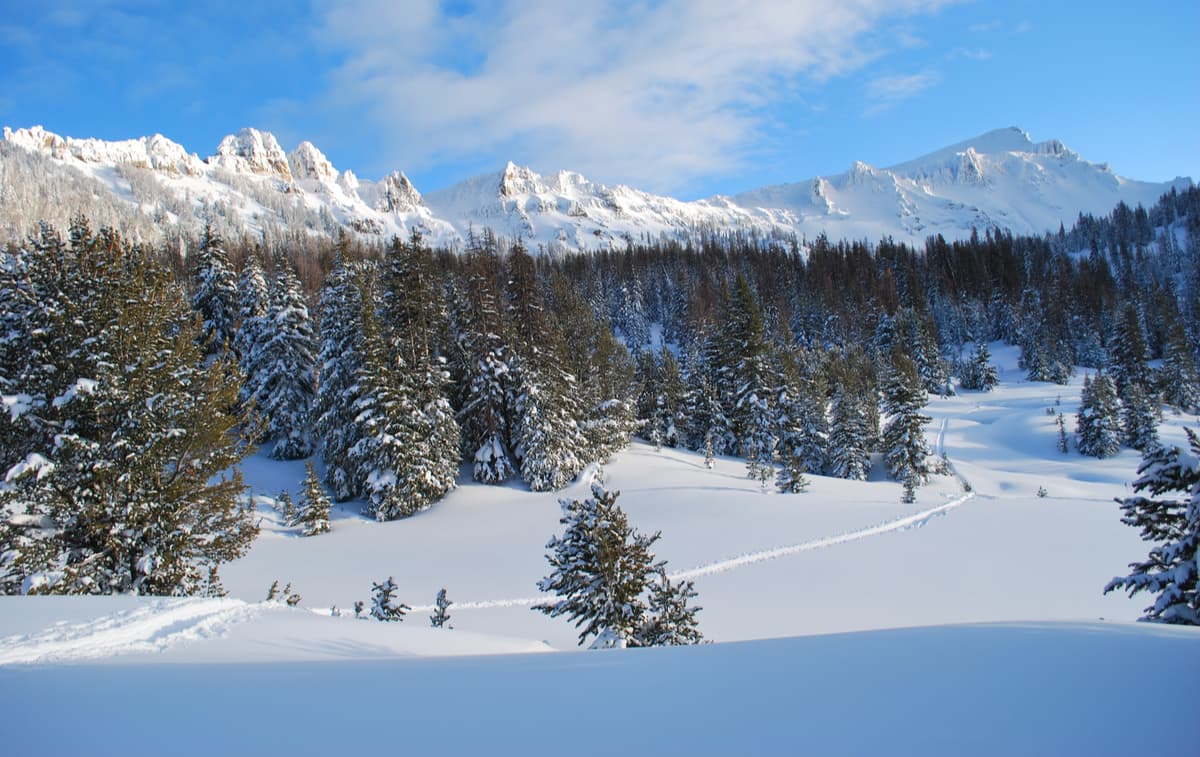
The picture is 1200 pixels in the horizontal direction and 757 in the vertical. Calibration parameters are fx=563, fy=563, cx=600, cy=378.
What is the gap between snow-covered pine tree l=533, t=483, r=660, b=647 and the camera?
30.6ft

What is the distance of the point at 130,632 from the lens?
20.6ft

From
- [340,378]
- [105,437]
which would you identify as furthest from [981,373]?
[105,437]

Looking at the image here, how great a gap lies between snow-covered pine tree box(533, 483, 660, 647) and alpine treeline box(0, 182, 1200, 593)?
6.57 meters

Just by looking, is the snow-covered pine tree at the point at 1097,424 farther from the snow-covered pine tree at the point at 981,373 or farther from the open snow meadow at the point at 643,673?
the open snow meadow at the point at 643,673

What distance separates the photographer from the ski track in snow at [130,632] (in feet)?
17.5

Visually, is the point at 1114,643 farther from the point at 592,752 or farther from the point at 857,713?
the point at 592,752

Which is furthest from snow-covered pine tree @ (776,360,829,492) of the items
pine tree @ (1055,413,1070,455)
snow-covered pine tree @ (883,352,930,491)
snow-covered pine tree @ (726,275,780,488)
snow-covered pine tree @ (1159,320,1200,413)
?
snow-covered pine tree @ (1159,320,1200,413)

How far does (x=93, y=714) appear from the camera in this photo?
3.38m

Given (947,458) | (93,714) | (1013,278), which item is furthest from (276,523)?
(1013,278)

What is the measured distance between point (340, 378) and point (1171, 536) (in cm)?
2889

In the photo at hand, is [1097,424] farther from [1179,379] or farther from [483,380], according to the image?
[483,380]

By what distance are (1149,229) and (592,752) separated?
696ft

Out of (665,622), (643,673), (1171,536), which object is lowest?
(665,622)

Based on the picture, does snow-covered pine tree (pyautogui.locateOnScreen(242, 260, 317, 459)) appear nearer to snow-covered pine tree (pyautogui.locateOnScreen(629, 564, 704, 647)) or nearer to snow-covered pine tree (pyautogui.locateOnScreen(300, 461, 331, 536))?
snow-covered pine tree (pyautogui.locateOnScreen(300, 461, 331, 536))
